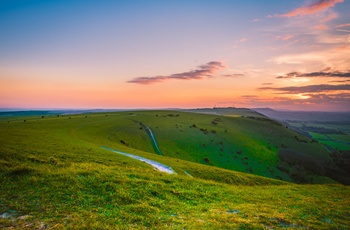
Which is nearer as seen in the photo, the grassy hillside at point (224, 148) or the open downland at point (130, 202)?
the open downland at point (130, 202)

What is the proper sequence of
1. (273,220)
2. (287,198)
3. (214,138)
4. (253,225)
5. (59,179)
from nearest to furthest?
(253,225), (273,220), (59,179), (287,198), (214,138)

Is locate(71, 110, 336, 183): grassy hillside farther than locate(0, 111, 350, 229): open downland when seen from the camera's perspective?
Yes

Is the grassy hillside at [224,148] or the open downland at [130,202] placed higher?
the open downland at [130,202]

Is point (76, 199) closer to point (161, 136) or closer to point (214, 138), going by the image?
point (161, 136)

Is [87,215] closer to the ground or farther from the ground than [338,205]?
farther from the ground

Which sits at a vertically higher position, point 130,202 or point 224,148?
point 130,202

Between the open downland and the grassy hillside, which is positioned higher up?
the open downland

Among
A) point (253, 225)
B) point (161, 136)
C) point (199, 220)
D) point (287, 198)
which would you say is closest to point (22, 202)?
point (199, 220)

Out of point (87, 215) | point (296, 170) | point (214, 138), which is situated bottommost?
point (296, 170)

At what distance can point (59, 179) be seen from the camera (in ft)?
63.6

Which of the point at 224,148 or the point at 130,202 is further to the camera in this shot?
the point at 224,148

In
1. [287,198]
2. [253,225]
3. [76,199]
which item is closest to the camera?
[253,225]

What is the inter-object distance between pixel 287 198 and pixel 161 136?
6045cm

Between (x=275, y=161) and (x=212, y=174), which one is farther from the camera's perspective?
(x=275, y=161)
